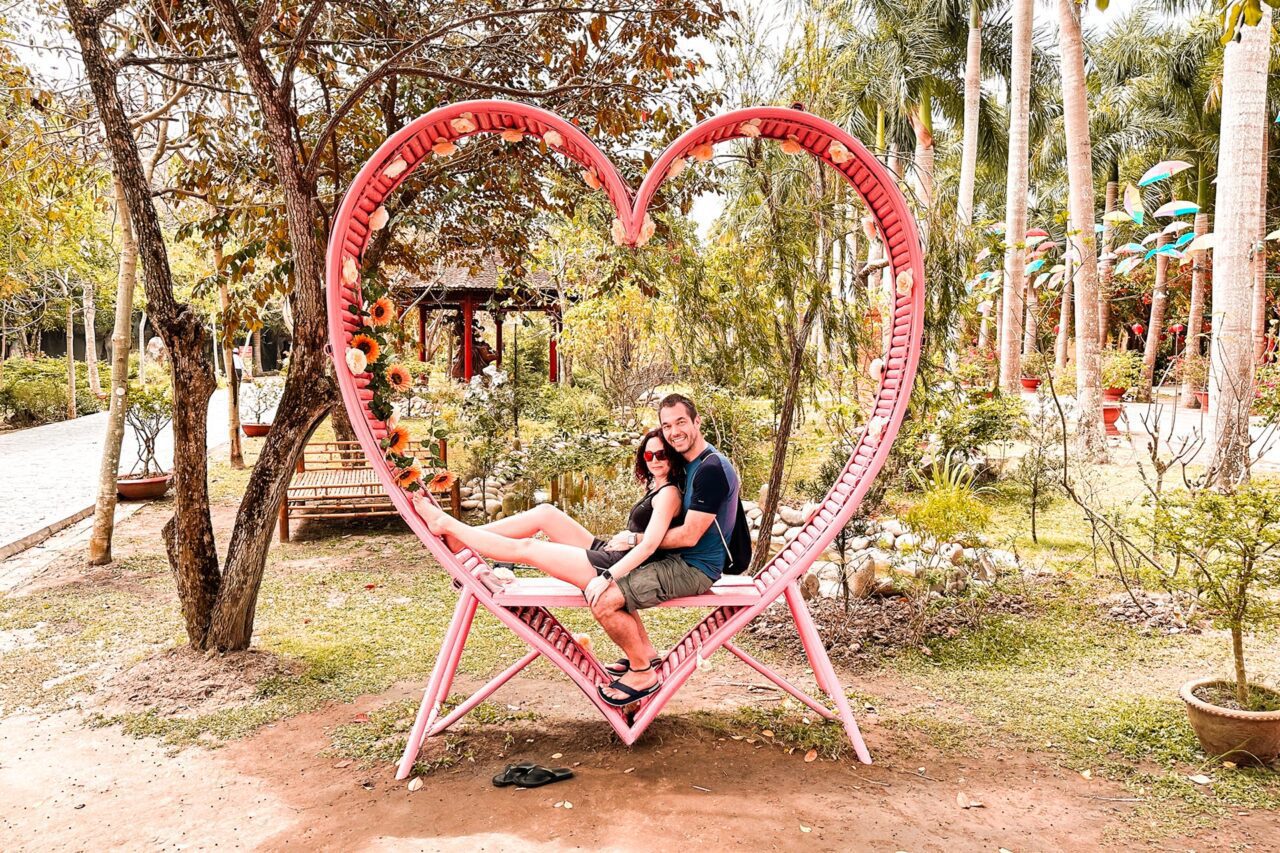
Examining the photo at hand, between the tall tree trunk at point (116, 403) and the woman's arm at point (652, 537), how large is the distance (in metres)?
5.16

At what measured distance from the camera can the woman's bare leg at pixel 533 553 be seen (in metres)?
3.63

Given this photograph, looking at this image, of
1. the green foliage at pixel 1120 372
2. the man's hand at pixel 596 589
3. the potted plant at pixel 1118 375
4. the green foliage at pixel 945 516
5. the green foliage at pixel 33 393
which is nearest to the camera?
the man's hand at pixel 596 589

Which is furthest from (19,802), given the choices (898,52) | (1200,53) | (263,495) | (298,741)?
(1200,53)

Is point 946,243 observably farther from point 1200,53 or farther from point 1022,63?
point 1200,53

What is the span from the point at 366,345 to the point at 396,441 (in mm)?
437

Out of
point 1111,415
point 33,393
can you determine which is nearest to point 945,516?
point 1111,415

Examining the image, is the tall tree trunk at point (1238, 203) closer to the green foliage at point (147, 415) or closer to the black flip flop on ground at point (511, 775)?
the black flip flop on ground at point (511, 775)

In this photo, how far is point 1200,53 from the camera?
2172cm

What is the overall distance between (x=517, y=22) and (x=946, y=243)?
11.1 ft

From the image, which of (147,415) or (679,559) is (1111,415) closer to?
(679,559)

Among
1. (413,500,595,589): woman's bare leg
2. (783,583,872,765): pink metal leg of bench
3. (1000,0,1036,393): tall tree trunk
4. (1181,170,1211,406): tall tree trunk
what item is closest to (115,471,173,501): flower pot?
(413,500,595,589): woman's bare leg

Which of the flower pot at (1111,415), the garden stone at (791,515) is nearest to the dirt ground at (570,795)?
the garden stone at (791,515)

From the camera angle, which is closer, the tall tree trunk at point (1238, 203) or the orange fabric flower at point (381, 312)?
the orange fabric flower at point (381, 312)

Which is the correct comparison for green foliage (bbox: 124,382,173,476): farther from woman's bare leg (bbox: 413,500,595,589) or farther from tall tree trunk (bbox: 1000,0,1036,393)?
tall tree trunk (bbox: 1000,0,1036,393)
